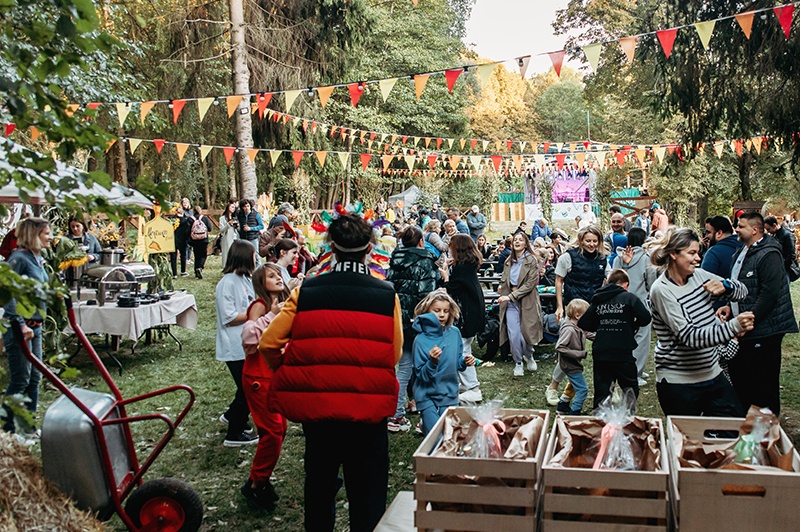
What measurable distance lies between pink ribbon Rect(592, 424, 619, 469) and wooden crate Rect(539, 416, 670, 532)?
14cm

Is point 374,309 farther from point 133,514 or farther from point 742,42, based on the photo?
point 742,42

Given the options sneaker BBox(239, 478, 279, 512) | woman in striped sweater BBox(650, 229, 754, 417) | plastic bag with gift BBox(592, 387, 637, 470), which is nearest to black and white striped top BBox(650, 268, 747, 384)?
woman in striped sweater BBox(650, 229, 754, 417)

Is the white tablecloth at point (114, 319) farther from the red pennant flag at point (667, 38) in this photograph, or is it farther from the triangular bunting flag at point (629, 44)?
the red pennant flag at point (667, 38)

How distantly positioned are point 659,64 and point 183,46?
12704 mm

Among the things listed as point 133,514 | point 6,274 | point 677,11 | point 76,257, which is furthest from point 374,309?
point 677,11

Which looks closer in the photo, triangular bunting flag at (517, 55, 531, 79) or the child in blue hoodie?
the child in blue hoodie

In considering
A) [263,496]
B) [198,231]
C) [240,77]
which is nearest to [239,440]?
[263,496]

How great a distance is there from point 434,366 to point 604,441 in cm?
242

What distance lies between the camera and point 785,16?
276 inches

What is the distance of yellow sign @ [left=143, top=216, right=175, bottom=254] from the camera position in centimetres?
1309

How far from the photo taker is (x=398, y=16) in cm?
3734

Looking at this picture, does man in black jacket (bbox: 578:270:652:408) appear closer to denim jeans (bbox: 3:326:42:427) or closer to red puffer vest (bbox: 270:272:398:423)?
red puffer vest (bbox: 270:272:398:423)

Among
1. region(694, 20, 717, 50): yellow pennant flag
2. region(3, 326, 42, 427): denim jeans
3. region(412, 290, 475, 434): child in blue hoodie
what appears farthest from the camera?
region(694, 20, 717, 50): yellow pennant flag

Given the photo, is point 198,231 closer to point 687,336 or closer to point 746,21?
point 746,21
